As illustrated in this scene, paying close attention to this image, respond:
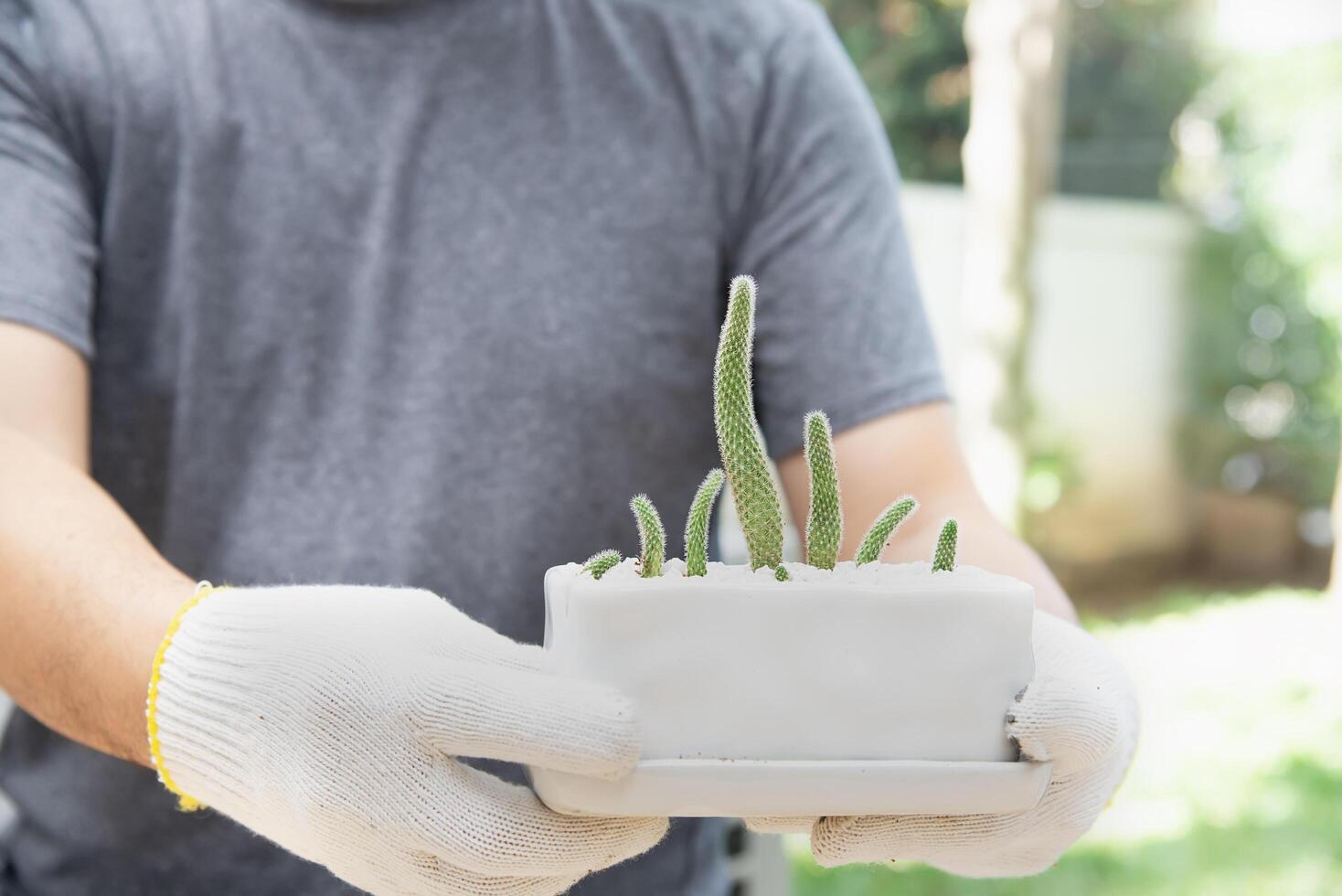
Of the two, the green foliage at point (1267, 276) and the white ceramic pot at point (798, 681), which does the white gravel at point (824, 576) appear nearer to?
the white ceramic pot at point (798, 681)

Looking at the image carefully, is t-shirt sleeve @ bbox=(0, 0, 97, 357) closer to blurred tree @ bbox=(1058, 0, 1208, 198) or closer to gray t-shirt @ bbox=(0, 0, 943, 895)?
gray t-shirt @ bbox=(0, 0, 943, 895)

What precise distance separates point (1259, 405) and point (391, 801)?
180 inches

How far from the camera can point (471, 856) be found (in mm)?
523

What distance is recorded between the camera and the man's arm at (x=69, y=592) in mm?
600

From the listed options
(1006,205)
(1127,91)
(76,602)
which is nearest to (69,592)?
(76,602)

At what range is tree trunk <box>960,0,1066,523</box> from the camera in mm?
2398

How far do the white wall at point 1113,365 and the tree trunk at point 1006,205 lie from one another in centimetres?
103

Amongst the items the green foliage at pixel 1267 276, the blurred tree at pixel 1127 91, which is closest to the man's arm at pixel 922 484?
the blurred tree at pixel 1127 91

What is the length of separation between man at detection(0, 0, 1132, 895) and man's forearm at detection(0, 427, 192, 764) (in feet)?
0.29

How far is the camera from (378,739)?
521 mm

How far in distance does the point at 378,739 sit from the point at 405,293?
40 cm

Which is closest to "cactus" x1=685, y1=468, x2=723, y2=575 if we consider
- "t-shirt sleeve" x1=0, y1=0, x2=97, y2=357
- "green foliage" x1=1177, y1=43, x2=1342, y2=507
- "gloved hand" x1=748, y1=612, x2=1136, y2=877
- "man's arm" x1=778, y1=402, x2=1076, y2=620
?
"gloved hand" x1=748, y1=612, x2=1136, y2=877

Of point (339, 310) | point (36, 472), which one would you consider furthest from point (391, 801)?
point (339, 310)

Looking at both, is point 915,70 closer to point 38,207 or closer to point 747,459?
point 38,207
